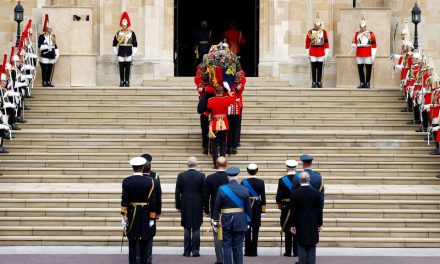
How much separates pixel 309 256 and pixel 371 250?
10.6ft

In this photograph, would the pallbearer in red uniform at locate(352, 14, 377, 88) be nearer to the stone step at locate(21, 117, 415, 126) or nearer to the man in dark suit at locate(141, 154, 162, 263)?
the stone step at locate(21, 117, 415, 126)

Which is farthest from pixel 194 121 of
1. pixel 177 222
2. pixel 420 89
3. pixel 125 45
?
pixel 177 222

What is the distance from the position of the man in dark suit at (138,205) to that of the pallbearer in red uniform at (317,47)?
531 inches

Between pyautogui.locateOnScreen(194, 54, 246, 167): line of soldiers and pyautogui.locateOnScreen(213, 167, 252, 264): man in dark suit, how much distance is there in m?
6.41

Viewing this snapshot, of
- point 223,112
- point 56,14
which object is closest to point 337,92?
point 223,112

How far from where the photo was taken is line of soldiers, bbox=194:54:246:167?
84.0ft

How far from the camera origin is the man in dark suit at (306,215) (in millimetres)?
19312

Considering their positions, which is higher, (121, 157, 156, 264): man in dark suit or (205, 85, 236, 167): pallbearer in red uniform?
(205, 85, 236, 167): pallbearer in red uniform

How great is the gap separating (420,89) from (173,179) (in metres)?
6.72

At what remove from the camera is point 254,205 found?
21219mm

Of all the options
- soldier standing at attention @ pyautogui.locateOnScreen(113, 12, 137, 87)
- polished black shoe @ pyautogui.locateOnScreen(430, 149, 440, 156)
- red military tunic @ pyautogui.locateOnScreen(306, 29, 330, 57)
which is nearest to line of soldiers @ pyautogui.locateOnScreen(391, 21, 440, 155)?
polished black shoe @ pyautogui.locateOnScreen(430, 149, 440, 156)

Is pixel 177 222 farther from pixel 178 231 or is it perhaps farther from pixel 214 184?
pixel 214 184

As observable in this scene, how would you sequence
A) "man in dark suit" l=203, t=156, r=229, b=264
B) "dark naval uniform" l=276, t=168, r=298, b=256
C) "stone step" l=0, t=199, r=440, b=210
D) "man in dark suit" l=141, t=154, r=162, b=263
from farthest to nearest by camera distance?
"stone step" l=0, t=199, r=440, b=210
"dark naval uniform" l=276, t=168, r=298, b=256
"man in dark suit" l=203, t=156, r=229, b=264
"man in dark suit" l=141, t=154, r=162, b=263

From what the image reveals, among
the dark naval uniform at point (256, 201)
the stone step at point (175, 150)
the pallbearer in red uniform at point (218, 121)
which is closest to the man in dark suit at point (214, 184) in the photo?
the dark naval uniform at point (256, 201)
